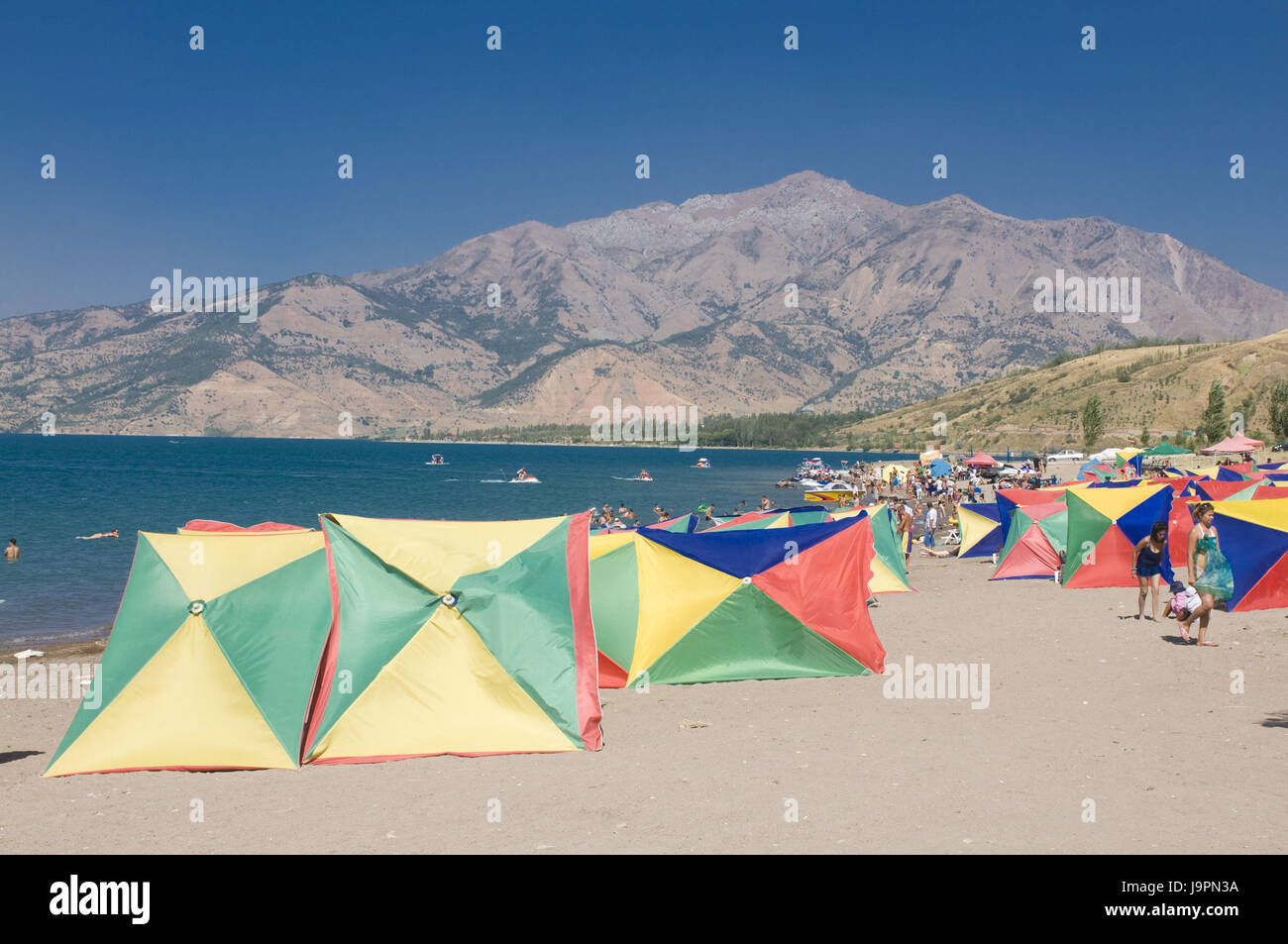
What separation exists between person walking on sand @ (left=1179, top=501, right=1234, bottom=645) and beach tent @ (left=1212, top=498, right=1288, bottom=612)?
8.02ft

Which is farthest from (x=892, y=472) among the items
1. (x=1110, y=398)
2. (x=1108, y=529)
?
(x=1110, y=398)

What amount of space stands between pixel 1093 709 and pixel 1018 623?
5.59 meters

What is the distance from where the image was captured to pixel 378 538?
1012 cm

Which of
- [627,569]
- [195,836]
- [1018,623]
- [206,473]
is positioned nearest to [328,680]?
[195,836]

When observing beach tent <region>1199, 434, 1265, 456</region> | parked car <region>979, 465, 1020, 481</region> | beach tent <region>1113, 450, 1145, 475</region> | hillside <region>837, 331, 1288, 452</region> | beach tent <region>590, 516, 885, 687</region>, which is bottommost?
beach tent <region>590, 516, 885, 687</region>

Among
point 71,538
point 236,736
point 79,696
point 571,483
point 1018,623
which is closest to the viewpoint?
point 236,736

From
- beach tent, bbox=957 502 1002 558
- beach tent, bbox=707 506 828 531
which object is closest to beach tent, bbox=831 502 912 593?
beach tent, bbox=707 506 828 531

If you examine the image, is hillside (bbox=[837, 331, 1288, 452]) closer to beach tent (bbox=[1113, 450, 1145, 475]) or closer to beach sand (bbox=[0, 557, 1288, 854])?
beach tent (bbox=[1113, 450, 1145, 475])

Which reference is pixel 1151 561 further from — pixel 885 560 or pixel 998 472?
pixel 998 472

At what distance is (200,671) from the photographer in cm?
951

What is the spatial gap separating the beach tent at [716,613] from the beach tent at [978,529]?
55.6 ft

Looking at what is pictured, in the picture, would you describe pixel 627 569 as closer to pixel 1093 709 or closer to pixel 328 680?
pixel 328 680

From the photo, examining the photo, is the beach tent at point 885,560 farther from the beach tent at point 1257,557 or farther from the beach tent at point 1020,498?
the beach tent at point 1257,557

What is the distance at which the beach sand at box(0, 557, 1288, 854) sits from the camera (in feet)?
23.0
